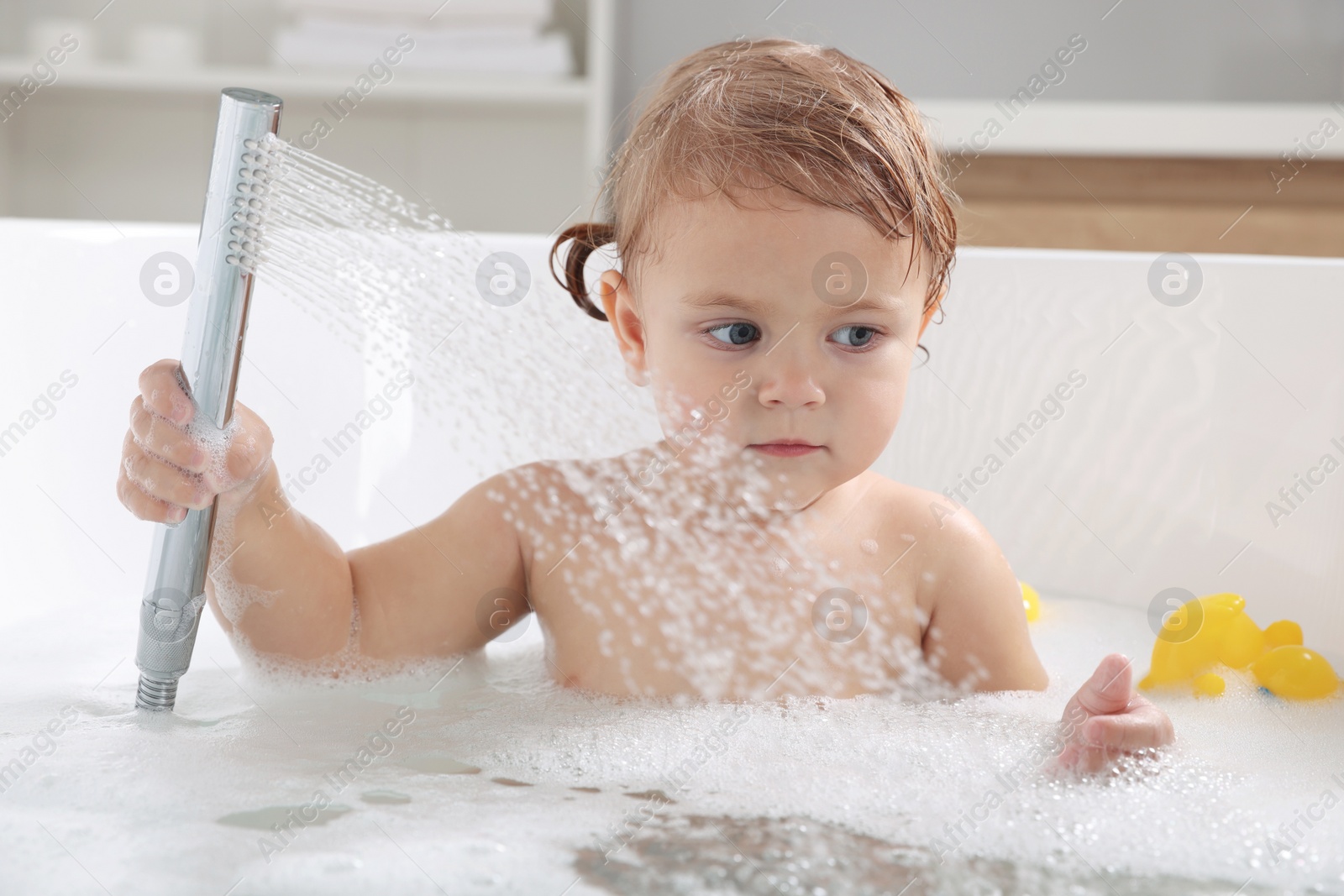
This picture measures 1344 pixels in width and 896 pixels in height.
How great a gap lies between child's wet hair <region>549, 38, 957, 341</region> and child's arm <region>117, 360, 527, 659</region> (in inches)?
9.4

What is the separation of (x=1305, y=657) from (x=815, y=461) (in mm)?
474

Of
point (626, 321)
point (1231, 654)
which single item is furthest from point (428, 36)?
point (1231, 654)

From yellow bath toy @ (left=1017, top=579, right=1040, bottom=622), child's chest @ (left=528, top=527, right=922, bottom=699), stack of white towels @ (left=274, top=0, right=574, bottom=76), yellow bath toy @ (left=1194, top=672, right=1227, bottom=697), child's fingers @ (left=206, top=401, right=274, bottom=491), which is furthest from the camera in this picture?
stack of white towels @ (left=274, top=0, right=574, bottom=76)

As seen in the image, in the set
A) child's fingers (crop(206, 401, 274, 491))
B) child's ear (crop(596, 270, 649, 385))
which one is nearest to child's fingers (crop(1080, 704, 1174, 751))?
→ child's ear (crop(596, 270, 649, 385))

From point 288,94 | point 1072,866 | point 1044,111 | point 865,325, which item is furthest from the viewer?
point 288,94

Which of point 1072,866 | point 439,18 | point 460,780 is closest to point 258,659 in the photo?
point 460,780

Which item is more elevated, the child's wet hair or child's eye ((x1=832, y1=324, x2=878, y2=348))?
the child's wet hair

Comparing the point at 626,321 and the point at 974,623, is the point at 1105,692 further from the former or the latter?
the point at 626,321

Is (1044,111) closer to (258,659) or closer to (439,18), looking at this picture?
(439,18)

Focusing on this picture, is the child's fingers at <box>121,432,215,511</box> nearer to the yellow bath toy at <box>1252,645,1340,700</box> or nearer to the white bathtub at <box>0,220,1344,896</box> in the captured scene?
the white bathtub at <box>0,220,1344,896</box>

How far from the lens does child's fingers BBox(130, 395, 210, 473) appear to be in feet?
2.26

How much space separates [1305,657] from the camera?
0.98 meters

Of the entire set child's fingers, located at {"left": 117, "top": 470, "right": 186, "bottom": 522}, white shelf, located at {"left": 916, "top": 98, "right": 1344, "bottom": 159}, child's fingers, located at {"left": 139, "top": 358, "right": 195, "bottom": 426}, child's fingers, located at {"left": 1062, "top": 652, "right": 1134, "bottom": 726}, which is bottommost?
child's fingers, located at {"left": 1062, "top": 652, "right": 1134, "bottom": 726}

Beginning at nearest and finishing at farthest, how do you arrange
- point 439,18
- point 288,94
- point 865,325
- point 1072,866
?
point 1072,866
point 865,325
point 439,18
point 288,94
